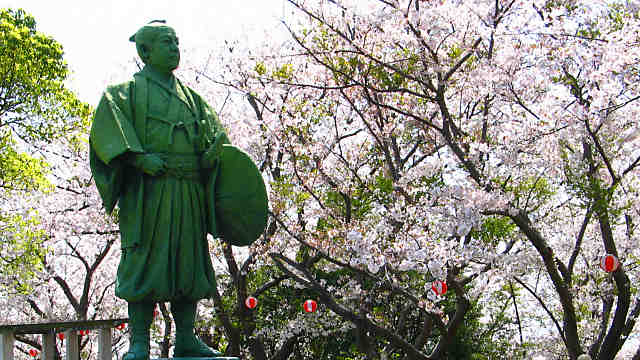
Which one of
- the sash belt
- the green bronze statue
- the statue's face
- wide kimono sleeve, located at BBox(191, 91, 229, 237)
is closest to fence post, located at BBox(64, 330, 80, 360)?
the green bronze statue

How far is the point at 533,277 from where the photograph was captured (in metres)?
15.6

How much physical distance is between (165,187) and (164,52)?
0.82m

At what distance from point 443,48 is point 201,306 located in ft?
30.4

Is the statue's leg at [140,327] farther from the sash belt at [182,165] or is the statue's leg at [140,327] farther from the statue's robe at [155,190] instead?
the sash belt at [182,165]

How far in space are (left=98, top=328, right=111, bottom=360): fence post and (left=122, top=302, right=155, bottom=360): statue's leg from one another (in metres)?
3.12

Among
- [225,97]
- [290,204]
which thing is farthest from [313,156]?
[225,97]

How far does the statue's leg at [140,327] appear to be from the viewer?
430 centimetres

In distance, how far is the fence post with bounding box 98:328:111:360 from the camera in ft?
24.1

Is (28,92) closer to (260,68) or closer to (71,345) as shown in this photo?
(260,68)

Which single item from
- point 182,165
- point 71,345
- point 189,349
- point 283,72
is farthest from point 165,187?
point 283,72

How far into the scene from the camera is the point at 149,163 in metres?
4.34

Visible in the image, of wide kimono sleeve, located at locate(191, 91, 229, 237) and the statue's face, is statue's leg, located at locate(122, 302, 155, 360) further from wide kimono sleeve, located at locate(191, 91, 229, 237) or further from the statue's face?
the statue's face

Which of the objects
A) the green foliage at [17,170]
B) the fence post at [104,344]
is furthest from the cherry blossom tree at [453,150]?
the green foliage at [17,170]

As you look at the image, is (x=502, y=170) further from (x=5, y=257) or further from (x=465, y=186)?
(x=5, y=257)
